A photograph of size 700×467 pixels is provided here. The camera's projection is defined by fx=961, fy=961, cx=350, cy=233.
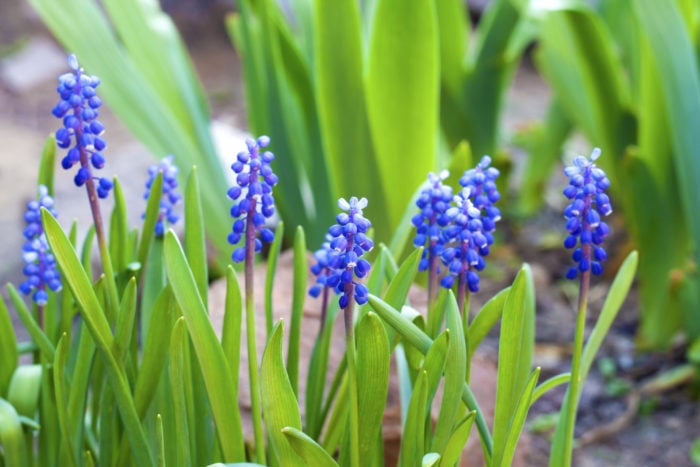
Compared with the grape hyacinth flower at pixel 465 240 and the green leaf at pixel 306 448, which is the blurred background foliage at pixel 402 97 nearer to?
the grape hyacinth flower at pixel 465 240

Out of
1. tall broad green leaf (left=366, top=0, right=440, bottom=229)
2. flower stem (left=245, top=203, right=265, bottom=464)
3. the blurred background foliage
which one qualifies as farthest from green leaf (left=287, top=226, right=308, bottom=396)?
tall broad green leaf (left=366, top=0, right=440, bottom=229)

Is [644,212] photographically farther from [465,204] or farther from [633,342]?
[465,204]

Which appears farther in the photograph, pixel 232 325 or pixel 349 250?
pixel 232 325

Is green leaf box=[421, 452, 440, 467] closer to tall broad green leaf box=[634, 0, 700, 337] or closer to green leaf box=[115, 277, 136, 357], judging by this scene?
green leaf box=[115, 277, 136, 357]

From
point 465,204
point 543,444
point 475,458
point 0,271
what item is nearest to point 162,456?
point 465,204

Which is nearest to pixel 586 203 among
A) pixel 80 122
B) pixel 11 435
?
pixel 80 122

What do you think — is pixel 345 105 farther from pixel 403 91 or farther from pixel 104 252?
pixel 104 252
